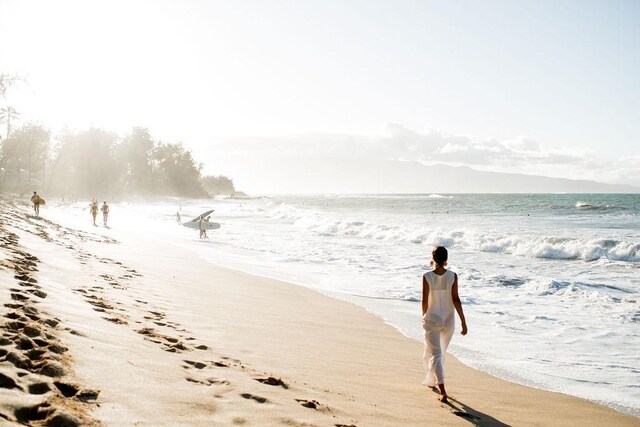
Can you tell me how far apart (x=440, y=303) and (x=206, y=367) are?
275 centimetres

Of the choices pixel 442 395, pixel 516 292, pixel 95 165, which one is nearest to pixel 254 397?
pixel 442 395

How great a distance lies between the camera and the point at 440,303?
199 inches

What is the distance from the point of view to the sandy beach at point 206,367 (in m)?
3.10

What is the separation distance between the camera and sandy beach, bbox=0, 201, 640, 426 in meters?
3.10

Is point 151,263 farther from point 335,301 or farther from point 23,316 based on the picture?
point 23,316

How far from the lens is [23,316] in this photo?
429 cm

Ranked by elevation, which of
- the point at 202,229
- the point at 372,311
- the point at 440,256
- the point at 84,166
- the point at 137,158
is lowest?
the point at 372,311

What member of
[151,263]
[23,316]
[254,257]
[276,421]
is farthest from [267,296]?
[254,257]

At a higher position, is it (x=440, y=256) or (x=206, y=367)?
(x=440, y=256)

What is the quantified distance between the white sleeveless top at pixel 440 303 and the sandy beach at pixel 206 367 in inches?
32.0

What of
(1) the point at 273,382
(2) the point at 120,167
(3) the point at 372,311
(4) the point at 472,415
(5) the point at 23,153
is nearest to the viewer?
(1) the point at 273,382

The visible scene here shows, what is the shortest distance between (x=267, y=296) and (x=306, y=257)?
8.16 m

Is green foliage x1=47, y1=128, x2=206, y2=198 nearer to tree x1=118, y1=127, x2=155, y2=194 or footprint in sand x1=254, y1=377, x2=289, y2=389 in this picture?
tree x1=118, y1=127, x2=155, y2=194

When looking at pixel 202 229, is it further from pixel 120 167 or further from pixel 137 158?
pixel 137 158
